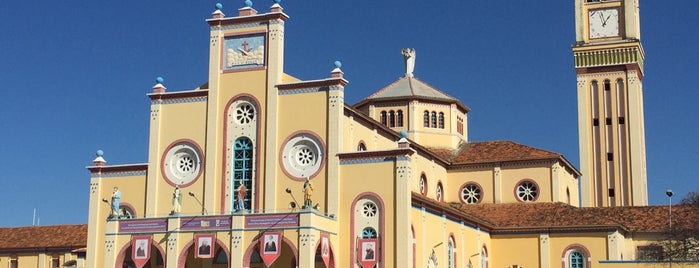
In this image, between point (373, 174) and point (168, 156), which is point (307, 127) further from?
point (168, 156)

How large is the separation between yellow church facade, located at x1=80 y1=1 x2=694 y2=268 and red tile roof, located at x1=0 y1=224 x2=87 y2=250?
13.0 meters

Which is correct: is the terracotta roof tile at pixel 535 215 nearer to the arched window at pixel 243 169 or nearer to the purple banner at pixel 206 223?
the arched window at pixel 243 169

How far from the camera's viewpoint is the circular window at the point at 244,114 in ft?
168

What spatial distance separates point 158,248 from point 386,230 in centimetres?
1127

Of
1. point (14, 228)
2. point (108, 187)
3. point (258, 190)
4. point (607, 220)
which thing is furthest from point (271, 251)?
point (14, 228)

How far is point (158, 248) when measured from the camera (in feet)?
161

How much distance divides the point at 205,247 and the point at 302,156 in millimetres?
6456

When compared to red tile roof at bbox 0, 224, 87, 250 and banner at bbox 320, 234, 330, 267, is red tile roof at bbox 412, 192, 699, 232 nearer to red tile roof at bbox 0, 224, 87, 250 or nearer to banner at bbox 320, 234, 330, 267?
banner at bbox 320, 234, 330, 267

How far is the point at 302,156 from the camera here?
49.6 meters

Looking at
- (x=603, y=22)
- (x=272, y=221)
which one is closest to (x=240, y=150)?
(x=272, y=221)

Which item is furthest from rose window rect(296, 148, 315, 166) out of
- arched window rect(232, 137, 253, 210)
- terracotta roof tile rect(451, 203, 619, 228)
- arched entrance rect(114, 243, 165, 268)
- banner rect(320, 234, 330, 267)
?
terracotta roof tile rect(451, 203, 619, 228)

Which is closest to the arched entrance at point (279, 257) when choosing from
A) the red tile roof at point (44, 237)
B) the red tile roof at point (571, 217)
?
the red tile roof at point (571, 217)

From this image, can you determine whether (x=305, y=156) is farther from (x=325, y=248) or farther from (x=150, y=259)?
(x=150, y=259)

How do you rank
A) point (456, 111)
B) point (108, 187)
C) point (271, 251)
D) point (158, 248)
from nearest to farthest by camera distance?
point (271, 251) < point (158, 248) < point (108, 187) < point (456, 111)
